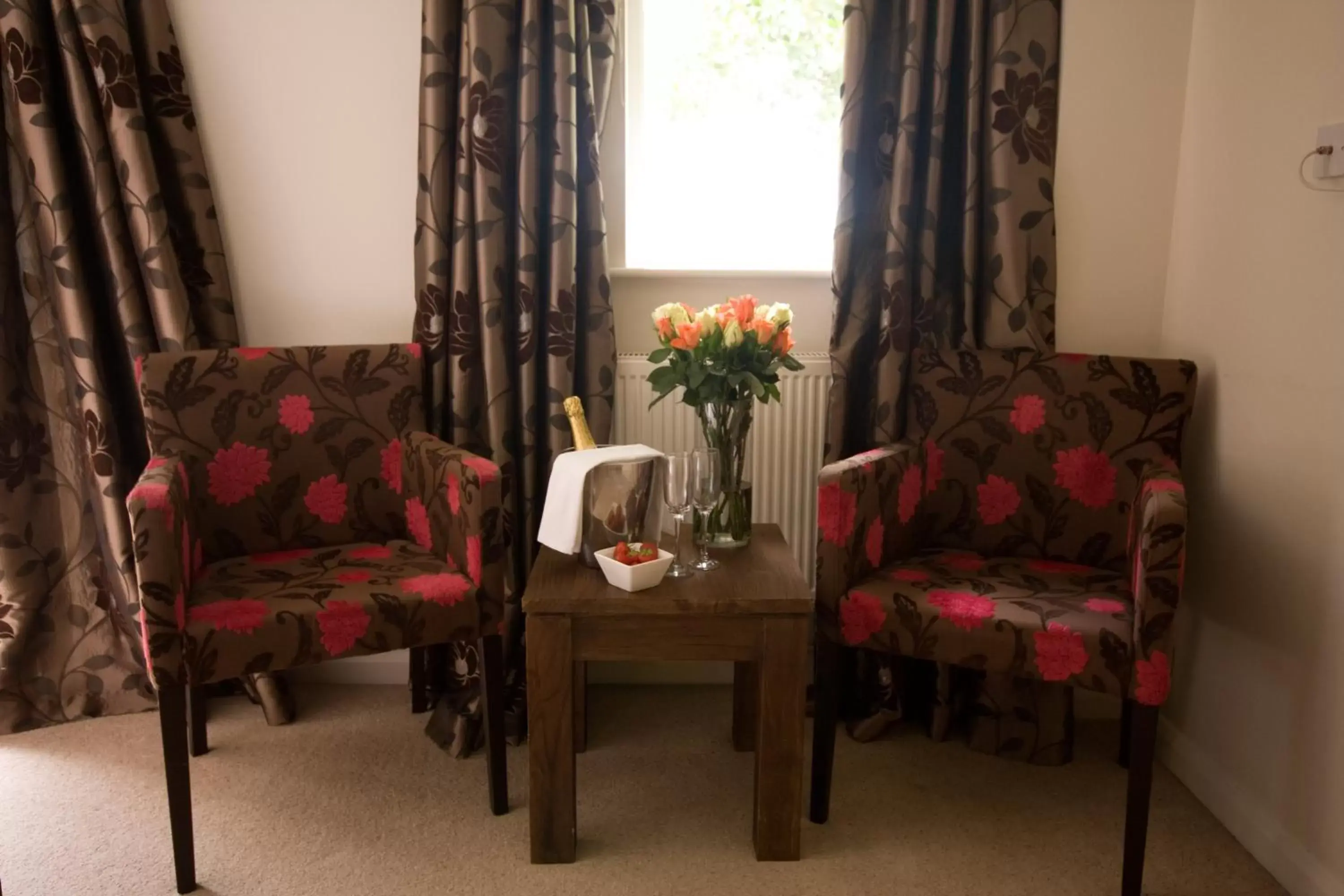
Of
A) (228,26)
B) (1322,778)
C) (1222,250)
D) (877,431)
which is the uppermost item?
(228,26)

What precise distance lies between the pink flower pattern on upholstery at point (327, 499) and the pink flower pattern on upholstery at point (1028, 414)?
1.45 metres

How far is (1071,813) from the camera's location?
1954 mm

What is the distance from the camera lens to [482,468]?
1.80 meters

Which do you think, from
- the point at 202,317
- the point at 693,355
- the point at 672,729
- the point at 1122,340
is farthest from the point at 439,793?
the point at 1122,340

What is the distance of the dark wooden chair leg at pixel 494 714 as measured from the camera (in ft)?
6.18

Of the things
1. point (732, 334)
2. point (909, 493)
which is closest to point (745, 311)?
point (732, 334)

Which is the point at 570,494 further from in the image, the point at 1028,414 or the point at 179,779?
the point at 1028,414

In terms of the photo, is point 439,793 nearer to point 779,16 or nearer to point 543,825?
point 543,825

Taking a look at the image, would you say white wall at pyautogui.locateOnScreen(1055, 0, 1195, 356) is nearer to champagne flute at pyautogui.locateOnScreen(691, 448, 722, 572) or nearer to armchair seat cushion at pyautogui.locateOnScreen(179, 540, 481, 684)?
champagne flute at pyautogui.locateOnScreen(691, 448, 722, 572)

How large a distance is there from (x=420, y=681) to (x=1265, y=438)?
6.18 ft

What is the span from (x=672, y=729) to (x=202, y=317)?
1.46 m

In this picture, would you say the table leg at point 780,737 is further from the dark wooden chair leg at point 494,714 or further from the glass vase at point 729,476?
the dark wooden chair leg at point 494,714

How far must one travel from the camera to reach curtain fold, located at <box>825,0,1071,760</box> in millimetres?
2066

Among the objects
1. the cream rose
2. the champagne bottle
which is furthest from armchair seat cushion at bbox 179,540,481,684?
the cream rose
